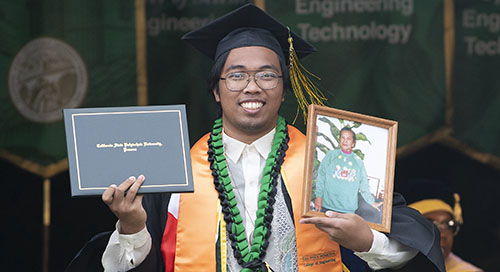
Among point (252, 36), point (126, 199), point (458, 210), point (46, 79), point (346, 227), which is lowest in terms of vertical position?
point (458, 210)

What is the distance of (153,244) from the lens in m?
2.83

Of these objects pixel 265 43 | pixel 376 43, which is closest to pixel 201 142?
pixel 265 43

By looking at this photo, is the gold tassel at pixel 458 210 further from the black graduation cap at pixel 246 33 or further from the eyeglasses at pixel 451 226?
the black graduation cap at pixel 246 33

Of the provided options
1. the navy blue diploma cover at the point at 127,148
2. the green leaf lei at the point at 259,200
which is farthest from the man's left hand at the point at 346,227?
the navy blue diploma cover at the point at 127,148

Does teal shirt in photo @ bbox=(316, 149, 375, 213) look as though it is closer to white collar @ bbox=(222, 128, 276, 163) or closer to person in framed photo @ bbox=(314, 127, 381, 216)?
person in framed photo @ bbox=(314, 127, 381, 216)

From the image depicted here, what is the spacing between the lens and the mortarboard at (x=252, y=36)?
2.98 m

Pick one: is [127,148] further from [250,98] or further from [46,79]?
[46,79]

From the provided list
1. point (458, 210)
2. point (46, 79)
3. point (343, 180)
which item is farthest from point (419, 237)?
point (46, 79)

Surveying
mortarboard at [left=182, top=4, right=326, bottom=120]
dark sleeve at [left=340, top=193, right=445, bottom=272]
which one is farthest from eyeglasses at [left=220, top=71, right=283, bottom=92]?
dark sleeve at [left=340, top=193, right=445, bottom=272]

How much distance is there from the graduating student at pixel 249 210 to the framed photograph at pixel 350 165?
0.06 m

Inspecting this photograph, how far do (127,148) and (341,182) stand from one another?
802 mm

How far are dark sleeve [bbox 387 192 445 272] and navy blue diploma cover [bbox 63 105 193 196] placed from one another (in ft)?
2.71

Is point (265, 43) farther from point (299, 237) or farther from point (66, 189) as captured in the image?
point (66, 189)

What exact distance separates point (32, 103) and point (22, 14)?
21.2 inches
